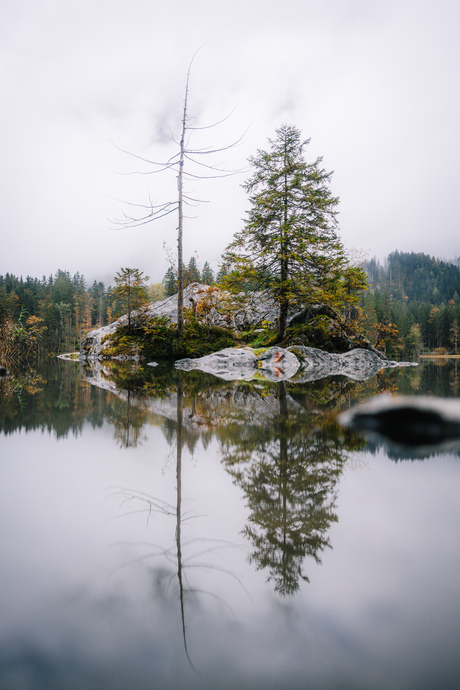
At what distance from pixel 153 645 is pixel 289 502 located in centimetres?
87

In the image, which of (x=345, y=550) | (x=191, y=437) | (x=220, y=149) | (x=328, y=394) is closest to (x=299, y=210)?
(x=220, y=149)

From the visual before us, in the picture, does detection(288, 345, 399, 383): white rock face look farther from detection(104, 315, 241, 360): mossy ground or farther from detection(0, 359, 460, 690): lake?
detection(0, 359, 460, 690): lake

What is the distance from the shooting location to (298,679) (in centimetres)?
73

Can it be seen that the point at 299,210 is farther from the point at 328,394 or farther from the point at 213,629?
the point at 213,629

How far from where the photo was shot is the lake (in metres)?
0.77

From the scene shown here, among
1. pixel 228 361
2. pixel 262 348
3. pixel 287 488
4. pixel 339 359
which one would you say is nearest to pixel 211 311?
pixel 262 348

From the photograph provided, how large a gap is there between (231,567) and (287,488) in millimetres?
640

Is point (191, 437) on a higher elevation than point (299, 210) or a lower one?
lower

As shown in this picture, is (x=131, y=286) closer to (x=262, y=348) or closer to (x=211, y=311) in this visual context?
(x=211, y=311)

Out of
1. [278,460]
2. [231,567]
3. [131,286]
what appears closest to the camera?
[231,567]

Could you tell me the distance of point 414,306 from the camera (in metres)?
97.1

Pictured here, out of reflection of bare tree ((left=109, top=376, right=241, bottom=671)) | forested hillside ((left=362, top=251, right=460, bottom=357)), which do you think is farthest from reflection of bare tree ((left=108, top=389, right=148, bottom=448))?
forested hillside ((left=362, top=251, right=460, bottom=357))

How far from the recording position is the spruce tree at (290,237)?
43.3ft

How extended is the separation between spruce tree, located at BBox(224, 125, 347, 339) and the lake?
11.5m
